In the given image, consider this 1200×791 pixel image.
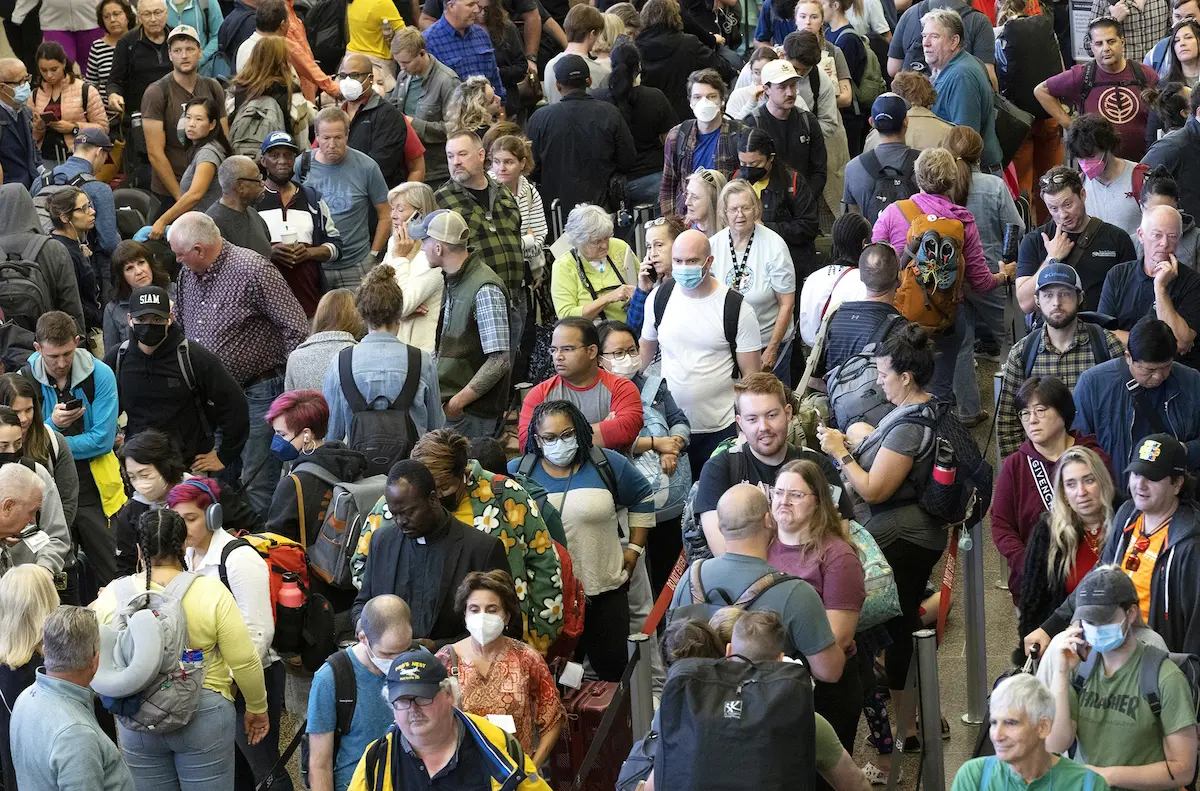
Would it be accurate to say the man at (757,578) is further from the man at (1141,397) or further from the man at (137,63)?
the man at (137,63)

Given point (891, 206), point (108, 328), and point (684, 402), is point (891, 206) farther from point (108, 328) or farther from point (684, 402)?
point (108, 328)

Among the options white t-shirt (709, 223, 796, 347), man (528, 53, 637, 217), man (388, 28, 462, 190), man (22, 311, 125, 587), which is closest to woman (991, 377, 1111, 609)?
white t-shirt (709, 223, 796, 347)

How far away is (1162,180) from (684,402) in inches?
107

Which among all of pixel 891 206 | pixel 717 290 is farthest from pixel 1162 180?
pixel 717 290

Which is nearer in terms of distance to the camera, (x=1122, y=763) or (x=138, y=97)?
(x=1122, y=763)

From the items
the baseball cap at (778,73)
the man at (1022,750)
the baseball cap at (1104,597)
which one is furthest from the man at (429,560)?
the baseball cap at (778,73)

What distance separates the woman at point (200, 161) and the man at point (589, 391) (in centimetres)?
391

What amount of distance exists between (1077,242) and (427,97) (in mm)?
5307

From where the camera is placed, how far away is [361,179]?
37.1 feet

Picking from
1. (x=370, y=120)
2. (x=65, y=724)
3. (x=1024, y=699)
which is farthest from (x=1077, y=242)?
(x=65, y=724)

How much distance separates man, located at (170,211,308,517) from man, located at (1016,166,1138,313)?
3.89 metres

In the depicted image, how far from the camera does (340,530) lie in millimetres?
7883

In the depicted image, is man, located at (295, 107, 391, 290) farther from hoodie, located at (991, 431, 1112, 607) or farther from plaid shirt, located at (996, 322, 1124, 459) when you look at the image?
hoodie, located at (991, 431, 1112, 607)

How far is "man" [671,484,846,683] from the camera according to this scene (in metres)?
6.43
